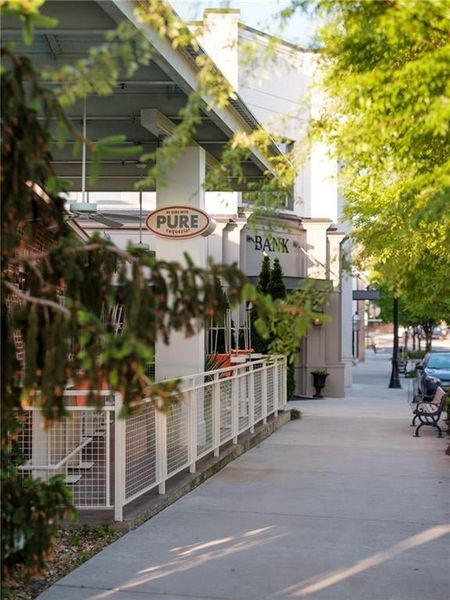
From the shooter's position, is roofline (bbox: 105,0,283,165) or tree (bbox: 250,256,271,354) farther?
tree (bbox: 250,256,271,354)

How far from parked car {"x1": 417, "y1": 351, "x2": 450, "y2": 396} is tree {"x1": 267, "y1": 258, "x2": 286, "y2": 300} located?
4490 millimetres

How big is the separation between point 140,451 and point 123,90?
16.7 feet

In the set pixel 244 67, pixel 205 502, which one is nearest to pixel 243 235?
pixel 205 502

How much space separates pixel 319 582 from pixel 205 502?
10.6 feet

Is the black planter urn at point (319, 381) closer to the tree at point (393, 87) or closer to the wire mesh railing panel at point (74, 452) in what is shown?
the wire mesh railing panel at point (74, 452)

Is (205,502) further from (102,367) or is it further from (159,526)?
(102,367)

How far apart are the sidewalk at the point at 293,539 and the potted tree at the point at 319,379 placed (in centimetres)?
1462

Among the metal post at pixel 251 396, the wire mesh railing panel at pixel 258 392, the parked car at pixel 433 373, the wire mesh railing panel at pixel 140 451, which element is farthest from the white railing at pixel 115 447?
the parked car at pixel 433 373

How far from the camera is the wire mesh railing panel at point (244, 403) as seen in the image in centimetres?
1455

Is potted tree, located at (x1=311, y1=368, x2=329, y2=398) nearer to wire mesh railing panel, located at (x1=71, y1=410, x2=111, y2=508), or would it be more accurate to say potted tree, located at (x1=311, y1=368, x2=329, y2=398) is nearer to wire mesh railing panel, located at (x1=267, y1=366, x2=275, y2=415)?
wire mesh railing panel, located at (x1=267, y1=366, x2=275, y2=415)

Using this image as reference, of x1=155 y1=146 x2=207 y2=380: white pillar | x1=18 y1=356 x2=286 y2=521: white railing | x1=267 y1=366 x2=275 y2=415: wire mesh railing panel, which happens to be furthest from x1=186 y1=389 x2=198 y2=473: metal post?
x1=267 y1=366 x2=275 y2=415: wire mesh railing panel

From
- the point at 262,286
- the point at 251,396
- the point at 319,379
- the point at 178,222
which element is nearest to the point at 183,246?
the point at 178,222

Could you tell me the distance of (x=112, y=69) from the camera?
3.49 m

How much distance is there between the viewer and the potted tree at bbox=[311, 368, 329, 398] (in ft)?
95.6
